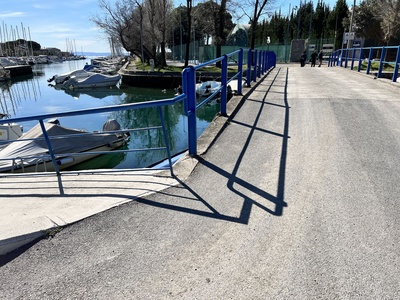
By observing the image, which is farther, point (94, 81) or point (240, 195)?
point (94, 81)

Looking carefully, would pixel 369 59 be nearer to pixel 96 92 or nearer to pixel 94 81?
pixel 96 92

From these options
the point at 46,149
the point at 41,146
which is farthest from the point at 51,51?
the point at 46,149

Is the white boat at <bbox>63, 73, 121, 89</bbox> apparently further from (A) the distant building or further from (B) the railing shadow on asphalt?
(A) the distant building

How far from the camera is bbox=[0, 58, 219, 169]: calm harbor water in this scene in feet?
43.1

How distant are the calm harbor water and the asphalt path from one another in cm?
866

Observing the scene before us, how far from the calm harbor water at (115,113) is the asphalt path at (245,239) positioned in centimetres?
866

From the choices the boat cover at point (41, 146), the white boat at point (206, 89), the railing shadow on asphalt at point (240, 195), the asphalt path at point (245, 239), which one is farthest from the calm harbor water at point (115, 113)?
the asphalt path at point (245, 239)

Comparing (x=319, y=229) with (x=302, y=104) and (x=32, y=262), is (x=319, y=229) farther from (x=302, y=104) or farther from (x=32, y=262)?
(x=302, y=104)

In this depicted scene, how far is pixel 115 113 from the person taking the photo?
22203mm

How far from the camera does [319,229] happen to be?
2.62m

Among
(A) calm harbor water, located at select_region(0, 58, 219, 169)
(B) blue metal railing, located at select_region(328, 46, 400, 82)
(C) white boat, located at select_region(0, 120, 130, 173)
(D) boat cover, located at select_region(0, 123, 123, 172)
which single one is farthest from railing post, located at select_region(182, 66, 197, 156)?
(B) blue metal railing, located at select_region(328, 46, 400, 82)

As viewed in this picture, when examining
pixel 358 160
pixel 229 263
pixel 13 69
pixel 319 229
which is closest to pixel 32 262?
pixel 229 263

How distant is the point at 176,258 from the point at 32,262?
3.87 ft

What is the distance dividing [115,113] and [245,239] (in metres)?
21.1
